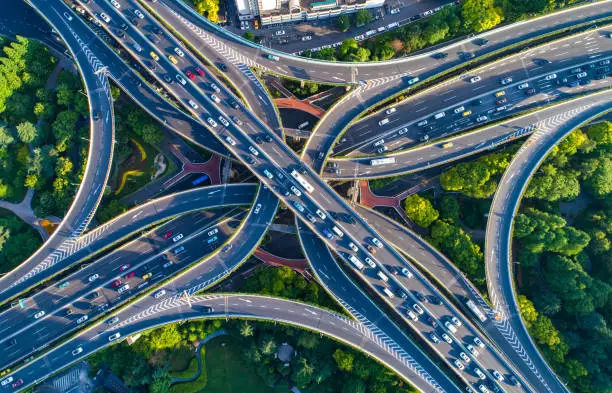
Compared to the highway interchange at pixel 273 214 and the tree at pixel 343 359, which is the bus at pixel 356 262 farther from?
the tree at pixel 343 359

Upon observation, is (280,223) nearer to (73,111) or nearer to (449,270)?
(449,270)

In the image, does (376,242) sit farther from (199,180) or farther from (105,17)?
(105,17)

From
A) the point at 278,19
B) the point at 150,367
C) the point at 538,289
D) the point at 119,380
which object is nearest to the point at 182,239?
the point at 150,367

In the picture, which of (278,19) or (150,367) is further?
(278,19)

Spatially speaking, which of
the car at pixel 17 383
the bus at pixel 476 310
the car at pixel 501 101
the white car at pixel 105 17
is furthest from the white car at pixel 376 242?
the car at pixel 17 383

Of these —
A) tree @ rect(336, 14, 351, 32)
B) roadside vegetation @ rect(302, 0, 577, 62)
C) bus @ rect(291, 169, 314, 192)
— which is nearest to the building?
tree @ rect(336, 14, 351, 32)

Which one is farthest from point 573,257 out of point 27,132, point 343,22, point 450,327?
point 27,132

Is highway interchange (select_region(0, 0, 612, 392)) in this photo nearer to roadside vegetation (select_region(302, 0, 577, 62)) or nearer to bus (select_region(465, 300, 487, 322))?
bus (select_region(465, 300, 487, 322))
